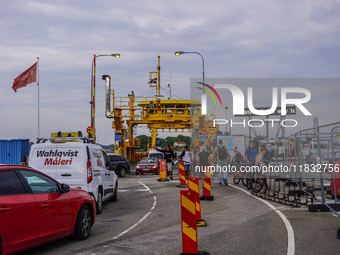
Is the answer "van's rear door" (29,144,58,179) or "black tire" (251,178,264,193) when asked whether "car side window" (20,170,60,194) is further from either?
"black tire" (251,178,264,193)

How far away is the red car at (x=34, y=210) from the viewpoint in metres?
6.49

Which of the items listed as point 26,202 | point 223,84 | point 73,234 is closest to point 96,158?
point 73,234

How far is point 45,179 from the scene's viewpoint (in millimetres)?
7871

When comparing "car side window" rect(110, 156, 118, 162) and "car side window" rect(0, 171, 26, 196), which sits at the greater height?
"car side window" rect(0, 171, 26, 196)

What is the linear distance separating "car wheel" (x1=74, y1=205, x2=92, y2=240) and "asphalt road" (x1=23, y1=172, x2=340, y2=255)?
0.12 m

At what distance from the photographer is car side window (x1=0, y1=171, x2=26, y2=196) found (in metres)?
6.65

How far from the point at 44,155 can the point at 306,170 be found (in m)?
7.67

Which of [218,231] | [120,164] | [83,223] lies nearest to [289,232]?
[218,231]

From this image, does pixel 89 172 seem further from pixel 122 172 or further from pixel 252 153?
pixel 122 172

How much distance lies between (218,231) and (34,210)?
3.84 metres

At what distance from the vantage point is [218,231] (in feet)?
30.4

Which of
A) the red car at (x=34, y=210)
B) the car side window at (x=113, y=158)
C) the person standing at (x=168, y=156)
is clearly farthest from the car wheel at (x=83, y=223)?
the car side window at (x=113, y=158)

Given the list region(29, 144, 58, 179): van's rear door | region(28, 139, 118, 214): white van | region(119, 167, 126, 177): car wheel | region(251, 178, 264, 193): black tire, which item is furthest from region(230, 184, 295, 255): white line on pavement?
region(119, 167, 126, 177): car wheel

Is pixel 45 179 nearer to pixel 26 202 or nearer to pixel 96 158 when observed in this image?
pixel 26 202
